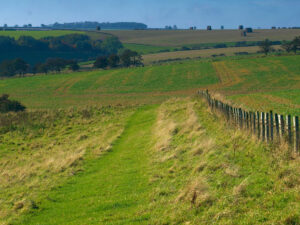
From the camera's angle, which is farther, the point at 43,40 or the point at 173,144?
the point at 43,40

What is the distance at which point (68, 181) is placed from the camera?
14836 millimetres

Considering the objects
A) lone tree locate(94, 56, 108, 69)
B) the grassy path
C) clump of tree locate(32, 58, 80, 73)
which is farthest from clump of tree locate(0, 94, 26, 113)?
clump of tree locate(32, 58, 80, 73)

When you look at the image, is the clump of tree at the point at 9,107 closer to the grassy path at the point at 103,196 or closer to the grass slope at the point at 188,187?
the grassy path at the point at 103,196

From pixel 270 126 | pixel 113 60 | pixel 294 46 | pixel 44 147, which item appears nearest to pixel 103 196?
pixel 270 126

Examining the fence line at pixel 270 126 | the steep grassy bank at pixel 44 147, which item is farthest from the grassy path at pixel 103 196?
the fence line at pixel 270 126

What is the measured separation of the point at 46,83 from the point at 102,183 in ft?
216

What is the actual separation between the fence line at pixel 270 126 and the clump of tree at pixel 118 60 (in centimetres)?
8700

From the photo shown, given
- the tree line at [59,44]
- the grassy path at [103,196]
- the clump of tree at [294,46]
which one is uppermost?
the tree line at [59,44]

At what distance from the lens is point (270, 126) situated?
40.7ft

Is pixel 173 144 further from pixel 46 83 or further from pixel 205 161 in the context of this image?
pixel 46 83

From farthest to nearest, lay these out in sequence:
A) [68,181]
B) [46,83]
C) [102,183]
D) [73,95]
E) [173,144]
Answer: [46,83] → [73,95] → [173,144] → [68,181] → [102,183]

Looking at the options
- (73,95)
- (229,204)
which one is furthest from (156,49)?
(229,204)

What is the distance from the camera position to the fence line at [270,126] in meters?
11.1

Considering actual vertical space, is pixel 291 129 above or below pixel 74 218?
above
